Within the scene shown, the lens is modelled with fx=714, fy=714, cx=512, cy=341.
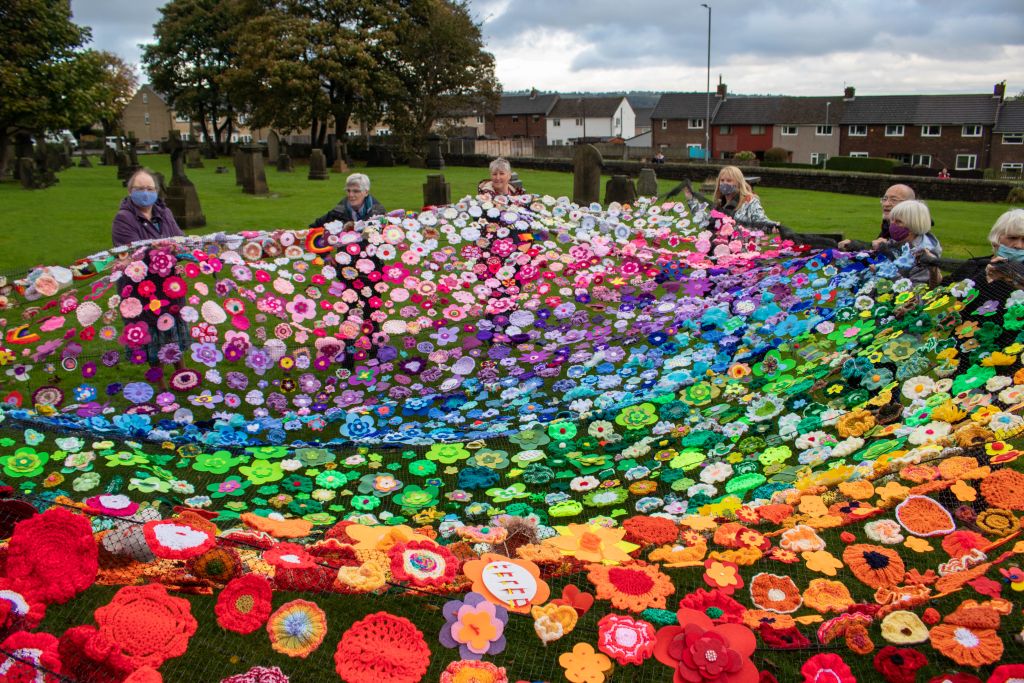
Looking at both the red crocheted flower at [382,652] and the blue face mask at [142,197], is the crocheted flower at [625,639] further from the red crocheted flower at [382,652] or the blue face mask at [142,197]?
the blue face mask at [142,197]

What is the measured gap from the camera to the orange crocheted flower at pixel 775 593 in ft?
9.29

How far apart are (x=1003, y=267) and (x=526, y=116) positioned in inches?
3517

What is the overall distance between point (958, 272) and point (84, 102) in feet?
106

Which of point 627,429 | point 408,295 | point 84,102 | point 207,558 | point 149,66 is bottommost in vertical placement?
point 627,429

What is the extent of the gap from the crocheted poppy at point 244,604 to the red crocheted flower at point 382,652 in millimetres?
337

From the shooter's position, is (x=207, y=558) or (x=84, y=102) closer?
(x=207, y=558)

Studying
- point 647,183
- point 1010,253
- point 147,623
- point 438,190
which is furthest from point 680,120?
point 147,623

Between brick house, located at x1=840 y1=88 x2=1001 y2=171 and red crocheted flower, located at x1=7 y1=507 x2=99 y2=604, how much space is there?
6507 centimetres

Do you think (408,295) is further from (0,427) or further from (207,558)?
(207,558)

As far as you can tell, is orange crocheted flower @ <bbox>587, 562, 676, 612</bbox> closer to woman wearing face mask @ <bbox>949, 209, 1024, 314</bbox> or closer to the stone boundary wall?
woman wearing face mask @ <bbox>949, 209, 1024, 314</bbox>

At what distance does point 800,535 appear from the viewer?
312 centimetres

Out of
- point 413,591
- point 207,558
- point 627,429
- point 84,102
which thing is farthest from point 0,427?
point 84,102

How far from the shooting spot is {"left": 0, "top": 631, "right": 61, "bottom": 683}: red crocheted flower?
235 centimetres

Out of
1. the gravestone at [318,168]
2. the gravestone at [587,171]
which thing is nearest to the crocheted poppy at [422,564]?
the gravestone at [587,171]
